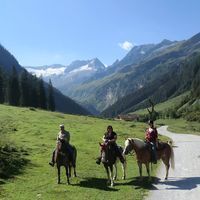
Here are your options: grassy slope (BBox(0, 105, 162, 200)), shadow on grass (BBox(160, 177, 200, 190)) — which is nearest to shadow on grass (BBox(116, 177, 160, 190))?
grassy slope (BBox(0, 105, 162, 200))

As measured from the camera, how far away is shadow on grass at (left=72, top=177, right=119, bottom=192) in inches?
1111

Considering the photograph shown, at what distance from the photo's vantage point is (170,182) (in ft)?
99.5

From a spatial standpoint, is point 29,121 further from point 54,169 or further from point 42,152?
point 54,169

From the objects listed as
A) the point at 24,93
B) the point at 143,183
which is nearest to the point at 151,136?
the point at 143,183

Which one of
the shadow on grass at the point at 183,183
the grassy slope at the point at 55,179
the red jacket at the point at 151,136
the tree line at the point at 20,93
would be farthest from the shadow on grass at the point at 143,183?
the tree line at the point at 20,93

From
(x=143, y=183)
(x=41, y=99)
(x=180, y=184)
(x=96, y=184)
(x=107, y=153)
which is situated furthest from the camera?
(x=41, y=99)

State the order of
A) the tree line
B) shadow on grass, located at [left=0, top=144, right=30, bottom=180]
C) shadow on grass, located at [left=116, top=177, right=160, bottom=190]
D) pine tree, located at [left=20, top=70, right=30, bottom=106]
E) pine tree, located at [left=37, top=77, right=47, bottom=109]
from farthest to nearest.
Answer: pine tree, located at [left=37, top=77, right=47, bottom=109] → pine tree, located at [left=20, top=70, right=30, bottom=106] → the tree line → shadow on grass, located at [left=0, top=144, right=30, bottom=180] → shadow on grass, located at [left=116, top=177, right=160, bottom=190]

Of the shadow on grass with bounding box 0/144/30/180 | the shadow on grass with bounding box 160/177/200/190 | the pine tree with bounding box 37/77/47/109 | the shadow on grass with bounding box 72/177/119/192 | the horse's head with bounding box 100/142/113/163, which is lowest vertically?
the shadow on grass with bounding box 72/177/119/192

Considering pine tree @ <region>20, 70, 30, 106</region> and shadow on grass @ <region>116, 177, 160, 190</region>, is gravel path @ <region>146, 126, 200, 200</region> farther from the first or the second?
pine tree @ <region>20, 70, 30, 106</region>

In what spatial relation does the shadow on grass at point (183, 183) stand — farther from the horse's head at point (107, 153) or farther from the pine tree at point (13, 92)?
the pine tree at point (13, 92)

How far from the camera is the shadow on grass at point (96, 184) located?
1111 inches

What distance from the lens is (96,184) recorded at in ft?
97.9

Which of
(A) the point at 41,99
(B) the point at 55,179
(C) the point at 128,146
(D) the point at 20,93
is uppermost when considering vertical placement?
(D) the point at 20,93

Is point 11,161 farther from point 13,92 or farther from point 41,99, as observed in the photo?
point 41,99
